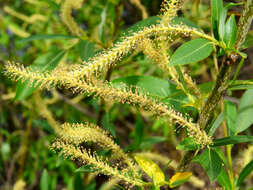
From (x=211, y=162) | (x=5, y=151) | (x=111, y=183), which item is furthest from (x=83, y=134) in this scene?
(x=5, y=151)

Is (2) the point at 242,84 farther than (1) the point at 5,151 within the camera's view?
No

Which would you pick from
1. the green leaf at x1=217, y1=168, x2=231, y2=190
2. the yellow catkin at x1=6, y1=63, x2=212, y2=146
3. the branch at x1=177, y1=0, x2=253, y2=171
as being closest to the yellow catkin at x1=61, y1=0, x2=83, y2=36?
the yellow catkin at x1=6, y1=63, x2=212, y2=146

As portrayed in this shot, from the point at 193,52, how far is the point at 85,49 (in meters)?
0.50

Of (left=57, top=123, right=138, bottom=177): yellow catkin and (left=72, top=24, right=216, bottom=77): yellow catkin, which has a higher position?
(left=72, top=24, right=216, bottom=77): yellow catkin

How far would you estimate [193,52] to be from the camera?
0.67m

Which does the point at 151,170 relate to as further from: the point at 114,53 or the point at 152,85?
→ the point at 114,53

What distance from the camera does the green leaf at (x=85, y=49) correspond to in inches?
40.6

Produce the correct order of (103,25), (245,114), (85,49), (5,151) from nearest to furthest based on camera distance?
(245,114) → (85,49) → (103,25) → (5,151)

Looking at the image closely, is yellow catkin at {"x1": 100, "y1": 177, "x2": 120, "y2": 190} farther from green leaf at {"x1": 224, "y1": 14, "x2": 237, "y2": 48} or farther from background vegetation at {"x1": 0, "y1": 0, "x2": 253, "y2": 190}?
green leaf at {"x1": 224, "y1": 14, "x2": 237, "y2": 48}

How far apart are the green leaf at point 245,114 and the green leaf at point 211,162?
8.5 inches

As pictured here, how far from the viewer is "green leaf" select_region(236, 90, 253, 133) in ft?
2.95

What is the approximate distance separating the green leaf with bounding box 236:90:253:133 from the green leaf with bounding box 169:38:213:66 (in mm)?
333

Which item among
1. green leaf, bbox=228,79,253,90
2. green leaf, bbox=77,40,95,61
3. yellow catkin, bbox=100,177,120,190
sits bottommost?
yellow catkin, bbox=100,177,120,190

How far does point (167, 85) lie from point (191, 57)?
258mm
